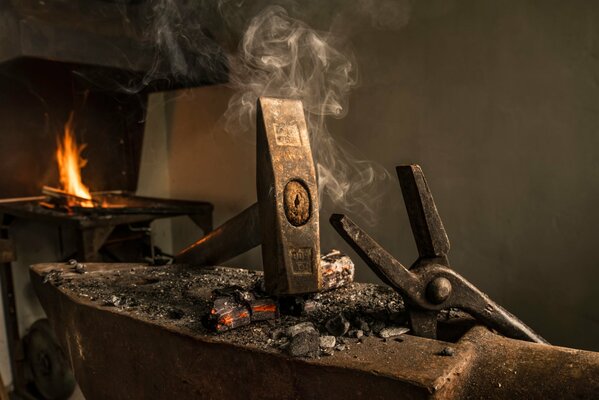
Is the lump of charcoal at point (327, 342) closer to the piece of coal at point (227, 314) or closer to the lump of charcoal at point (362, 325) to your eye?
the lump of charcoal at point (362, 325)

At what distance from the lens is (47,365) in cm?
389

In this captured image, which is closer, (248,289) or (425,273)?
(425,273)

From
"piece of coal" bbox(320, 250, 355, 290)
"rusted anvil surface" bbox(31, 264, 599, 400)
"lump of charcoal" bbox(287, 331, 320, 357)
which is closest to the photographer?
"rusted anvil surface" bbox(31, 264, 599, 400)

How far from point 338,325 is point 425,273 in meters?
0.33

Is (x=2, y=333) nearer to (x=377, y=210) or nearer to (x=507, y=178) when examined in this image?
(x=377, y=210)

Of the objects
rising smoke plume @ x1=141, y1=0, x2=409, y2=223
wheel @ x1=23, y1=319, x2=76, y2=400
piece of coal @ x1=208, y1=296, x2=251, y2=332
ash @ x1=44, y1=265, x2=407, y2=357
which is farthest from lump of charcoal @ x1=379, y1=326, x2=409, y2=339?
wheel @ x1=23, y1=319, x2=76, y2=400

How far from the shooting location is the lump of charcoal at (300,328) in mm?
1514

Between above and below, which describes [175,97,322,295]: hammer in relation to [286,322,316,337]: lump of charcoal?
above

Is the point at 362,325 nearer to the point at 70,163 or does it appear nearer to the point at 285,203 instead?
the point at 285,203

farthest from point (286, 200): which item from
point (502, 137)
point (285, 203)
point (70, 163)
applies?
point (70, 163)

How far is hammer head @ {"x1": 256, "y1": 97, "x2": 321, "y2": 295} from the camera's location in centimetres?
160

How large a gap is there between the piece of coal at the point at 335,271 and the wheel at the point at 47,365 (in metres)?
2.74

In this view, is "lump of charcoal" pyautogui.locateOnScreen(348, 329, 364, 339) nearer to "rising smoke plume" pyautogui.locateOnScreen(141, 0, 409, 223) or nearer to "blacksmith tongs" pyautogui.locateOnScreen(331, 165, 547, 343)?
"blacksmith tongs" pyautogui.locateOnScreen(331, 165, 547, 343)

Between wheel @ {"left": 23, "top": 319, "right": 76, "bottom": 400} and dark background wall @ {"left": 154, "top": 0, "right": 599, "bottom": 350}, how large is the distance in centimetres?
259
